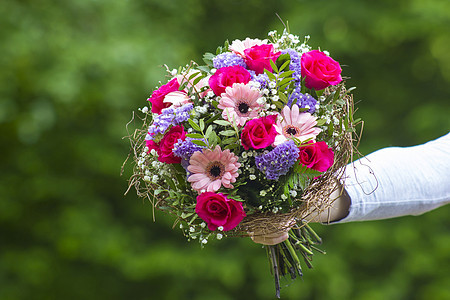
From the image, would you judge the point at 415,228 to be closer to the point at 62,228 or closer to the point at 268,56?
the point at 62,228

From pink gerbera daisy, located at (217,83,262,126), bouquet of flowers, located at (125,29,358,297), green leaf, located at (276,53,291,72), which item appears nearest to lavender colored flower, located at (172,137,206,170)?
bouquet of flowers, located at (125,29,358,297)

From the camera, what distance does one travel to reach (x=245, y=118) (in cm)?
155

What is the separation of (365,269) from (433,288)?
24.6 inches

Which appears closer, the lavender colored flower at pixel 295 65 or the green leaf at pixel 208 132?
the green leaf at pixel 208 132

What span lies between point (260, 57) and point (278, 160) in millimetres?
342

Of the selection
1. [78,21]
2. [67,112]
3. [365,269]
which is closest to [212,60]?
[78,21]

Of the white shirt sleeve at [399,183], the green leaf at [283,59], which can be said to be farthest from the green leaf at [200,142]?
the white shirt sleeve at [399,183]

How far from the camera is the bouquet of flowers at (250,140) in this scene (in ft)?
5.00

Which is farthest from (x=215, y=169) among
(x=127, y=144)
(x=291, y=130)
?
Answer: (x=127, y=144)

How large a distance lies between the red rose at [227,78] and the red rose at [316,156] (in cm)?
27

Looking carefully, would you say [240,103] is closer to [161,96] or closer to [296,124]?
[296,124]

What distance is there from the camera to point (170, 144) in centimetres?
158

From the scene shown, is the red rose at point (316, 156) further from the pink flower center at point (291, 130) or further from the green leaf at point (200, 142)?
the green leaf at point (200, 142)

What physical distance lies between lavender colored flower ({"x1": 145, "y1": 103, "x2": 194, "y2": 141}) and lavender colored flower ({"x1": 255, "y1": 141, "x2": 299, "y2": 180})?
0.25m
